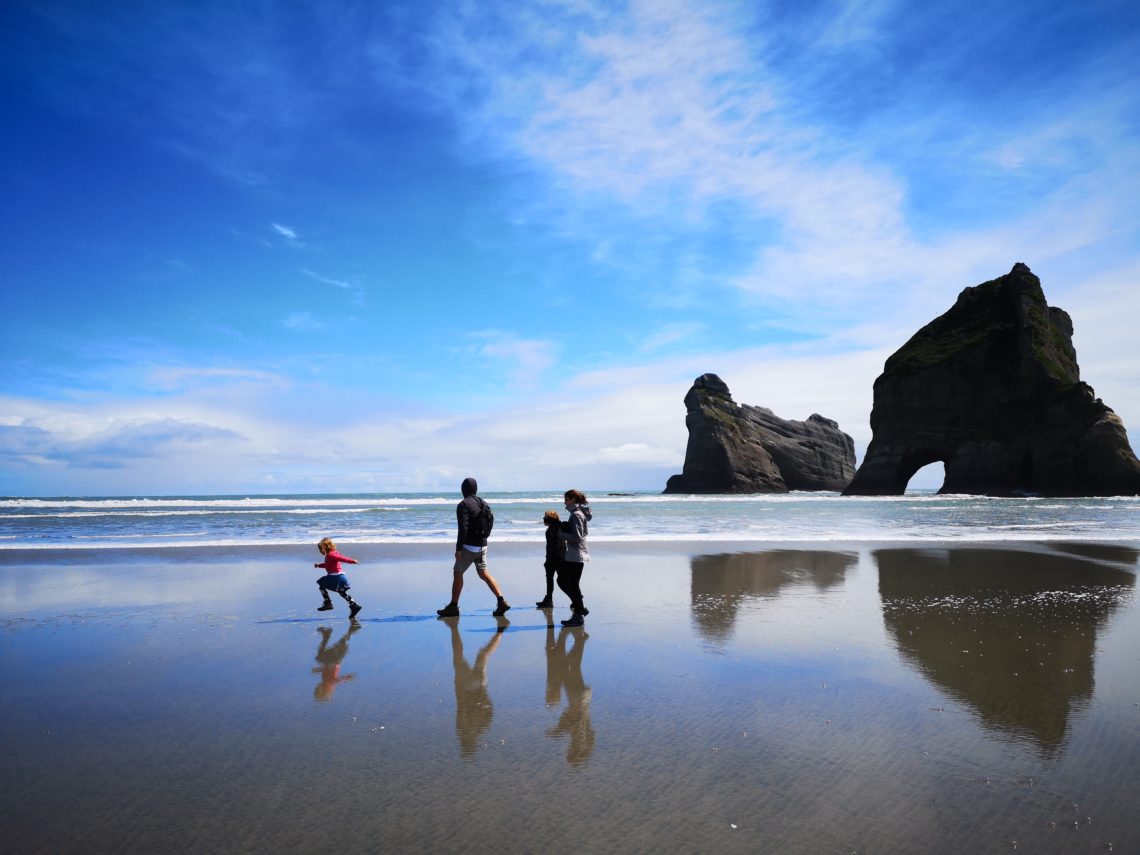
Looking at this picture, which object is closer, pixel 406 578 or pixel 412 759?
pixel 412 759

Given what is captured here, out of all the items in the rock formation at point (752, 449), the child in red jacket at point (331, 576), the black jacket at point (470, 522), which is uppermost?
the rock formation at point (752, 449)

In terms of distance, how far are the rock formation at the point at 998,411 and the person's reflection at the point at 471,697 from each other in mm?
68284

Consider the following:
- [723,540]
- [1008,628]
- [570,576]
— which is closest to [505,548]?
A: [723,540]

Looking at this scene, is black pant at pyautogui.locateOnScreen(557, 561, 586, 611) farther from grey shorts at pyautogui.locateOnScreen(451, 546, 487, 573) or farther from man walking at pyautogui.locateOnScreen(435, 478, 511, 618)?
grey shorts at pyautogui.locateOnScreen(451, 546, 487, 573)

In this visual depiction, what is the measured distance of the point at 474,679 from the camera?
5.83 m

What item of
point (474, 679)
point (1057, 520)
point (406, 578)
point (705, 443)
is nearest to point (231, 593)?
point (406, 578)

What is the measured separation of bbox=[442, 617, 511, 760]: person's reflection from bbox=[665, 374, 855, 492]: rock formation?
8030cm

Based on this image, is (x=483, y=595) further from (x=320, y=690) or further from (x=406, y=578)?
(x=320, y=690)

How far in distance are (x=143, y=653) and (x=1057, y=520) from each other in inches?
1275

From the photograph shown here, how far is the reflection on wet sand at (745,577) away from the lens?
839cm

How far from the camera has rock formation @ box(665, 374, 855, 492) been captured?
86438mm

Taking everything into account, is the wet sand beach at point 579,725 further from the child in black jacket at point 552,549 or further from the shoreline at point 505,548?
the shoreline at point 505,548

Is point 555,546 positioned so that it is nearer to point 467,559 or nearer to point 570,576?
point 570,576

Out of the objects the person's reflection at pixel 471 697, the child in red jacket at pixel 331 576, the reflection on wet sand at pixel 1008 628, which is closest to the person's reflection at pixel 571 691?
the person's reflection at pixel 471 697
